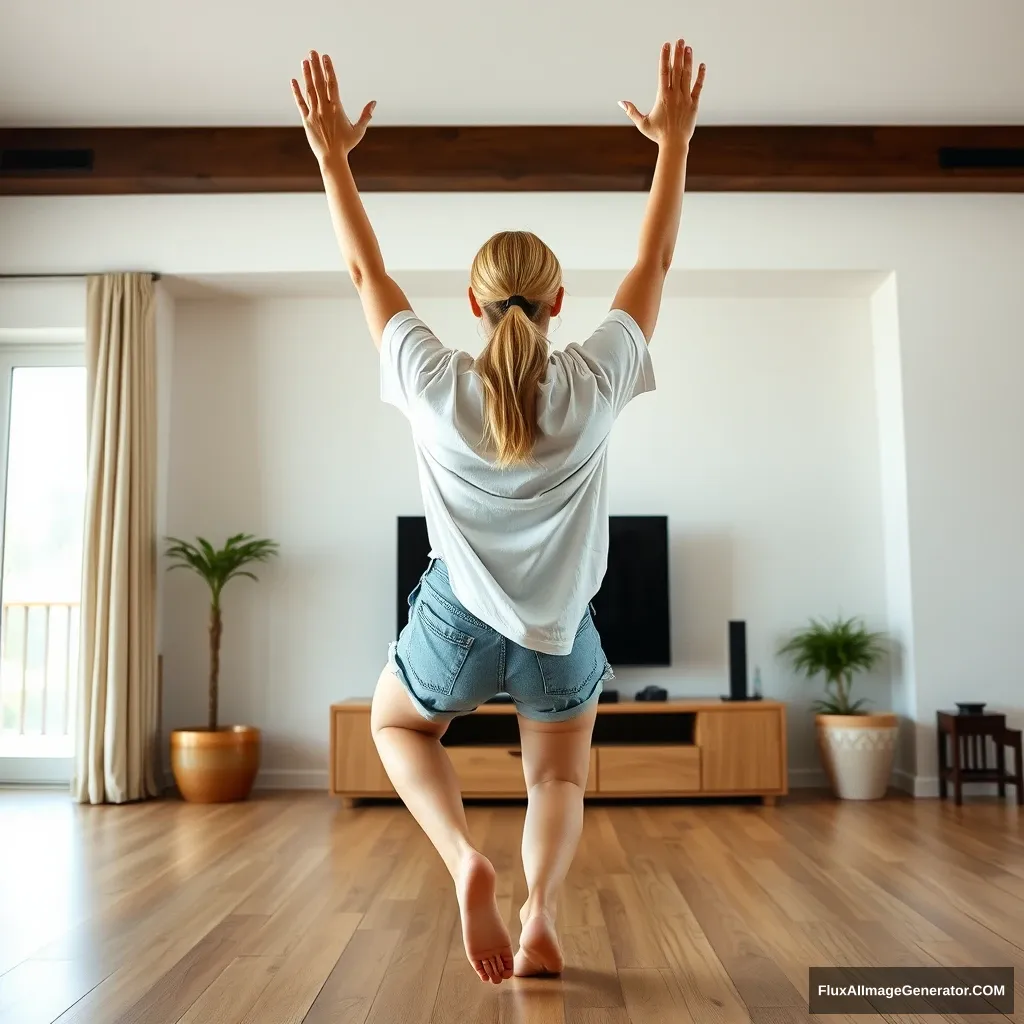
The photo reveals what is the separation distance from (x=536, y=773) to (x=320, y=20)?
314 centimetres

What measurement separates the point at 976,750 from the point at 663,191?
3673 mm

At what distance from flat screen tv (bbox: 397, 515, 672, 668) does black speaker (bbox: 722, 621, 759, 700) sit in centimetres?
30

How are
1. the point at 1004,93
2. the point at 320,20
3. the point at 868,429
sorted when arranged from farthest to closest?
1. the point at 868,429
2. the point at 1004,93
3. the point at 320,20

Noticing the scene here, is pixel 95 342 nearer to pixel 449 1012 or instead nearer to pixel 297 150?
pixel 297 150

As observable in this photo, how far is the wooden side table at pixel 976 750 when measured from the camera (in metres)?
4.32

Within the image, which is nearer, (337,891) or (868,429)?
(337,891)

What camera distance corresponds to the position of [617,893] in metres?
2.71

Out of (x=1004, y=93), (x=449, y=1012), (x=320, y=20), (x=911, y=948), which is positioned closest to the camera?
(x=449, y=1012)

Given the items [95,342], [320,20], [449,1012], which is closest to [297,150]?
[320,20]

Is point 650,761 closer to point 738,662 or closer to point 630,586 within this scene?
point 738,662

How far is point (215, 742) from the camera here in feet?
14.6

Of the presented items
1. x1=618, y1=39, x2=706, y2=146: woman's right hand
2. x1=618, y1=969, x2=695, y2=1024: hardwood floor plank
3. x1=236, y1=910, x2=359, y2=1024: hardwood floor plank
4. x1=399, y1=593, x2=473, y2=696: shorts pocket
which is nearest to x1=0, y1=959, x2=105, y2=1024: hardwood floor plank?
x1=236, y1=910, x2=359, y2=1024: hardwood floor plank

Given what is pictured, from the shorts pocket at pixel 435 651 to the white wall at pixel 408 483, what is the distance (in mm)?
3362

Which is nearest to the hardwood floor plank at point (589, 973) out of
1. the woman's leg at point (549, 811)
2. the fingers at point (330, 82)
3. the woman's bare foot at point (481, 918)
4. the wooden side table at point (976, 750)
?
the woman's leg at point (549, 811)
